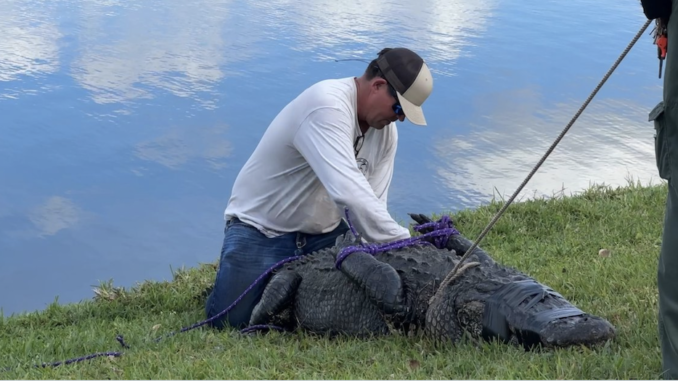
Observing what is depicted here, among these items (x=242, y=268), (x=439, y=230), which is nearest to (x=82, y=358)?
(x=242, y=268)

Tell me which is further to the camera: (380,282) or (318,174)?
(318,174)

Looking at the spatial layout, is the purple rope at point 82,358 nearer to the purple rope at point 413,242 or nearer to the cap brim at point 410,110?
the purple rope at point 413,242

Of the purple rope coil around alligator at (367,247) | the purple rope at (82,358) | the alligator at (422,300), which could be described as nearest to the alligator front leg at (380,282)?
the alligator at (422,300)

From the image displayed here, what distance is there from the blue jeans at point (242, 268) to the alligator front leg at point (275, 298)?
132mm

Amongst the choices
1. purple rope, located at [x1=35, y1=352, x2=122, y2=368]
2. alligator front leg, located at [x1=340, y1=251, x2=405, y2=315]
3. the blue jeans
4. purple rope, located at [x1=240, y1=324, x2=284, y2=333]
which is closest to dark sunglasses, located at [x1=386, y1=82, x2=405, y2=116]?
alligator front leg, located at [x1=340, y1=251, x2=405, y2=315]

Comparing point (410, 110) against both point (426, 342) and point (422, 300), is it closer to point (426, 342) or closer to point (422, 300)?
point (422, 300)

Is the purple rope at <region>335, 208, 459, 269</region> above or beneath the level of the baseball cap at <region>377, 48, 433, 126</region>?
beneath

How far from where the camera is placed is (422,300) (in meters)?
3.83

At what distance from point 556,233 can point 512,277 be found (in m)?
2.09

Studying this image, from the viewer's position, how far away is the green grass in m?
3.20

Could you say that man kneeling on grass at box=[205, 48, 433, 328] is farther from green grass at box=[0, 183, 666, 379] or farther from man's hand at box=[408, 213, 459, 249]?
green grass at box=[0, 183, 666, 379]

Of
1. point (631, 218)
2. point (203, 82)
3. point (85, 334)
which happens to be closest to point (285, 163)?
point (85, 334)

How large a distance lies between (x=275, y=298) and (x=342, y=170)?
0.79 m

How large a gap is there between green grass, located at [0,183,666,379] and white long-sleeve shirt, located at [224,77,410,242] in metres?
0.60
